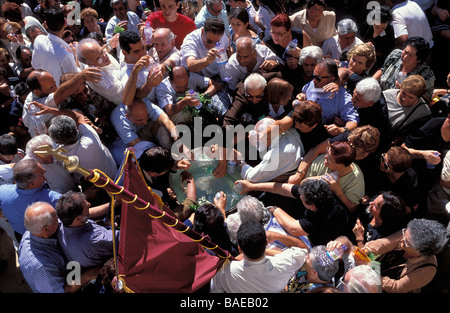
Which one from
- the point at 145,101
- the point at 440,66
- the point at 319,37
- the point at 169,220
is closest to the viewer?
the point at 169,220

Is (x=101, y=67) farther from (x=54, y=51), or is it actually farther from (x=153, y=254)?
(x=153, y=254)

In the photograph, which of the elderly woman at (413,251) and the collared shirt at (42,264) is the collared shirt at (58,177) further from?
the elderly woman at (413,251)

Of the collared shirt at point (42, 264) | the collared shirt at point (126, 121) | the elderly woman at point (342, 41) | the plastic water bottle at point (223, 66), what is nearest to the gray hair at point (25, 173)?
the collared shirt at point (42, 264)

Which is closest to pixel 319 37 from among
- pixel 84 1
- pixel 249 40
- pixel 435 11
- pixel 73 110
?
pixel 249 40

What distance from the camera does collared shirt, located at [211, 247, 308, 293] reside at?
3074mm

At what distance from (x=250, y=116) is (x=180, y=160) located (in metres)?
1.05

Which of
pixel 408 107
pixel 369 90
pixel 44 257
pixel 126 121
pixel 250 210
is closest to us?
pixel 44 257

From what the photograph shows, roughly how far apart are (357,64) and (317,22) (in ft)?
4.36

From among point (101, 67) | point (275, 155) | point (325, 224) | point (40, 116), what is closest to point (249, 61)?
point (275, 155)

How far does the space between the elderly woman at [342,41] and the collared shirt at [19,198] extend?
14.4 feet

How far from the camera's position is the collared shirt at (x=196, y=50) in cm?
519

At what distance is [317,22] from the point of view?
18.6ft

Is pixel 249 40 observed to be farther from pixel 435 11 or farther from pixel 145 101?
pixel 435 11

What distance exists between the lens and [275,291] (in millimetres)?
3178
